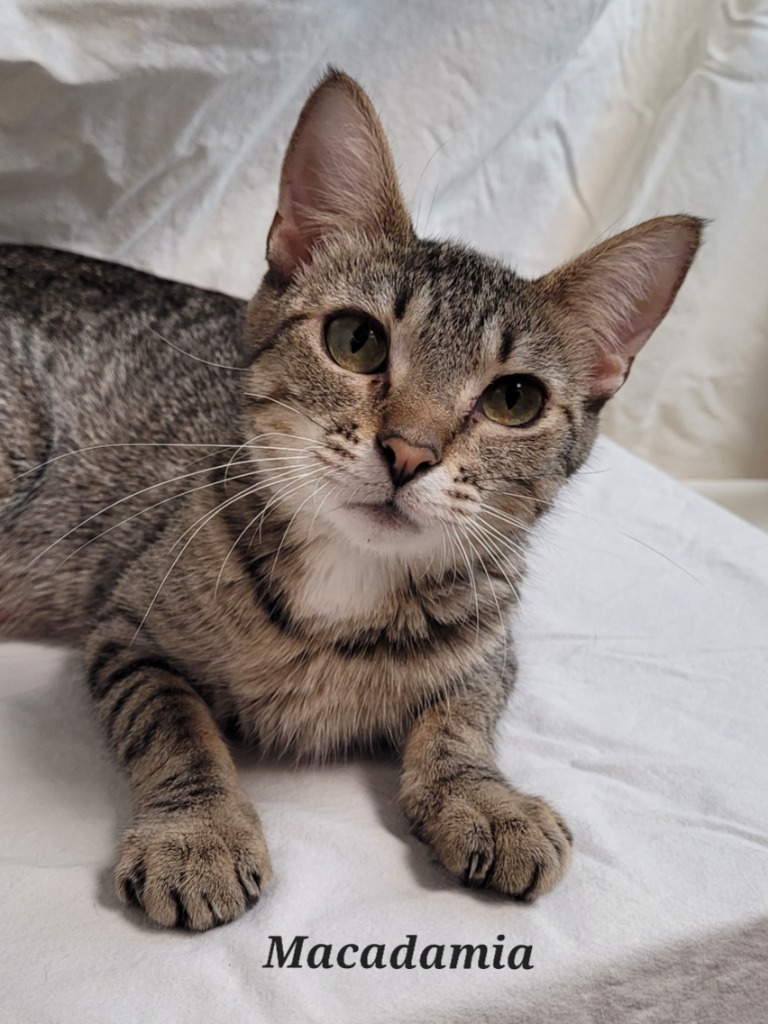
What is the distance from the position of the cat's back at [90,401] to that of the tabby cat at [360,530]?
127mm

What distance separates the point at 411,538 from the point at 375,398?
0.13 m

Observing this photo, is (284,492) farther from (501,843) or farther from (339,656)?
(501,843)

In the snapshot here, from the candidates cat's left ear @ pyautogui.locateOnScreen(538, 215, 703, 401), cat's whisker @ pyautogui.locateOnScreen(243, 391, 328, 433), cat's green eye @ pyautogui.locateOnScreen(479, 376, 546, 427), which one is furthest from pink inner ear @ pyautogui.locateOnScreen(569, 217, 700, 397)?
cat's whisker @ pyautogui.locateOnScreen(243, 391, 328, 433)

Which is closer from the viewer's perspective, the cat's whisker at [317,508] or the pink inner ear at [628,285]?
the cat's whisker at [317,508]

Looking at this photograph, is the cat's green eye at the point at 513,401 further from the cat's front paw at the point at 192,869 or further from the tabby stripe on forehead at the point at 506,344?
the cat's front paw at the point at 192,869

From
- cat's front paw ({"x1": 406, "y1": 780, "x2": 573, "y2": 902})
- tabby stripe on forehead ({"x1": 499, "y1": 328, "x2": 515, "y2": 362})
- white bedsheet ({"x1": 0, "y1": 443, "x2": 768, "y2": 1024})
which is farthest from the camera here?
tabby stripe on forehead ({"x1": 499, "y1": 328, "x2": 515, "y2": 362})

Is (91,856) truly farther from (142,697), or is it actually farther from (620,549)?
(620,549)

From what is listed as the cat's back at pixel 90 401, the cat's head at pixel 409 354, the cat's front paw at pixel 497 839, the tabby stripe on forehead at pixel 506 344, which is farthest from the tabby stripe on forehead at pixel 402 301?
the cat's front paw at pixel 497 839

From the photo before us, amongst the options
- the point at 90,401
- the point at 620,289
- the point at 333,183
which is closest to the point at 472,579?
the point at 620,289

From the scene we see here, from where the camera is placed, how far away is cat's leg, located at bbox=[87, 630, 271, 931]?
2.59ft

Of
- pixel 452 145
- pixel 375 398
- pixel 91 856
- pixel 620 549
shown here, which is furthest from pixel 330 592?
pixel 452 145

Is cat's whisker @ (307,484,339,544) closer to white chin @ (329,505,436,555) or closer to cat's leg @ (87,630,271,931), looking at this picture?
white chin @ (329,505,436,555)

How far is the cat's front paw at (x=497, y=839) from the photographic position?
0.85 metres

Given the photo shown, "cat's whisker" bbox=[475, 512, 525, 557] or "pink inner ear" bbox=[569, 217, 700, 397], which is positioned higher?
"pink inner ear" bbox=[569, 217, 700, 397]
